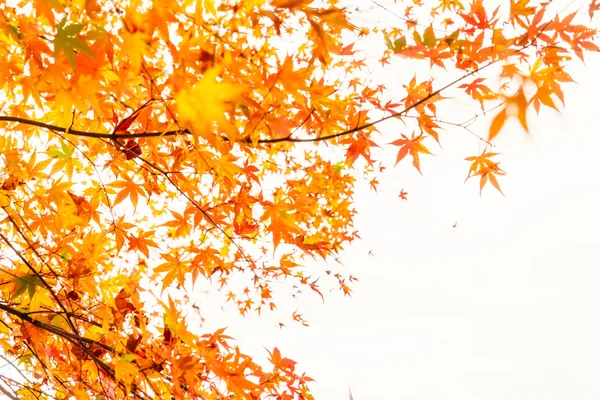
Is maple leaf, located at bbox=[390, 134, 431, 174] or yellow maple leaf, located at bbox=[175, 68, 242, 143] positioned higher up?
maple leaf, located at bbox=[390, 134, 431, 174]

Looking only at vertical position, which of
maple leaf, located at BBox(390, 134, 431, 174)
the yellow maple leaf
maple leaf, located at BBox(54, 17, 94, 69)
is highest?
maple leaf, located at BBox(390, 134, 431, 174)

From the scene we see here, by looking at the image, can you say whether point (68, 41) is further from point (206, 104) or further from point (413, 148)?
point (413, 148)

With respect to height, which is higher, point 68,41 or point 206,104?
point 68,41

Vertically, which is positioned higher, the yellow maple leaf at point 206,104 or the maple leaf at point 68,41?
the maple leaf at point 68,41

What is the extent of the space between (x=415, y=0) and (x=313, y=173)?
1.71 metres

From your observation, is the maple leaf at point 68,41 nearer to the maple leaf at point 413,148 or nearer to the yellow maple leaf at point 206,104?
the yellow maple leaf at point 206,104

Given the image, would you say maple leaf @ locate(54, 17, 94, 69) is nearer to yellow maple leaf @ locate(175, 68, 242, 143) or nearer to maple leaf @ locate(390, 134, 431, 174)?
yellow maple leaf @ locate(175, 68, 242, 143)

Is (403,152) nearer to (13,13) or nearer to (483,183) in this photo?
(483,183)

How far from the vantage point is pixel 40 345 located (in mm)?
1869

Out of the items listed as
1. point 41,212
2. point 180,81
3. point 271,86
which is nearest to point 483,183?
point 271,86

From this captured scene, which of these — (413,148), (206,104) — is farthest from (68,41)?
(413,148)

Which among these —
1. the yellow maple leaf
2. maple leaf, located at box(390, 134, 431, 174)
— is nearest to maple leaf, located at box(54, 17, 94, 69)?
the yellow maple leaf

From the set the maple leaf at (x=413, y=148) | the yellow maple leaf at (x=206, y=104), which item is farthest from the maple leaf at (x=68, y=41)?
the maple leaf at (x=413, y=148)

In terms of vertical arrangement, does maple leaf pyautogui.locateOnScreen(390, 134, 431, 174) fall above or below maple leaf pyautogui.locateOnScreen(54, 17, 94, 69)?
above
